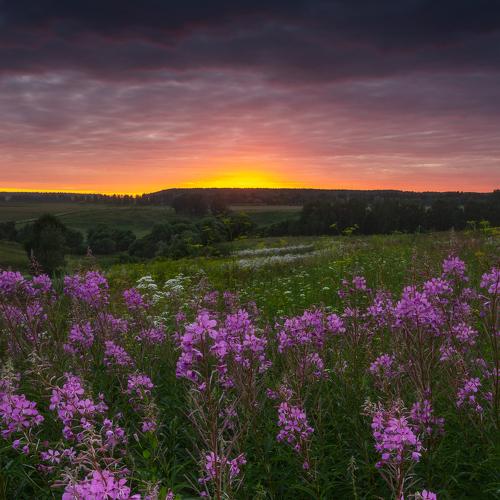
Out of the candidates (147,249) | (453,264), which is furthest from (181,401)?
(147,249)

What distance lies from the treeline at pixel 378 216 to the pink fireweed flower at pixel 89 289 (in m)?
82.5

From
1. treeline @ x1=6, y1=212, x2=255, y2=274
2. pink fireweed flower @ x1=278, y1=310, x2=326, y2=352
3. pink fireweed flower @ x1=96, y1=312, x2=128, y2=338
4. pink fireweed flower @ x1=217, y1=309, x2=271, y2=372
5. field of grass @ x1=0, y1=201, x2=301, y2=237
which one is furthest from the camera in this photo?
field of grass @ x1=0, y1=201, x2=301, y2=237

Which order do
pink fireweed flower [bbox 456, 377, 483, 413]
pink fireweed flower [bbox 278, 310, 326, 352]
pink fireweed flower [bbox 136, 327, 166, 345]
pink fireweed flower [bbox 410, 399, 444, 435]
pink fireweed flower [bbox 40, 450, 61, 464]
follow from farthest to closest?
pink fireweed flower [bbox 136, 327, 166, 345] → pink fireweed flower [bbox 278, 310, 326, 352] → pink fireweed flower [bbox 456, 377, 483, 413] → pink fireweed flower [bbox 410, 399, 444, 435] → pink fireweed flower [bbox 40, 450, 61, 464]

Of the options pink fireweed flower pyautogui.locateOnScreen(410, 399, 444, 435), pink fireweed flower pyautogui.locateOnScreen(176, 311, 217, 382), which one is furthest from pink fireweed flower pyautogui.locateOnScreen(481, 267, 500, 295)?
pink fireweed flower pyautogui.locateOnScreen(176, 311, 217, 382)

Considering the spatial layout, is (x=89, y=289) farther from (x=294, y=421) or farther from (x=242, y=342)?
(x=294, y=421)

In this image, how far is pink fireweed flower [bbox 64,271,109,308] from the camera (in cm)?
577

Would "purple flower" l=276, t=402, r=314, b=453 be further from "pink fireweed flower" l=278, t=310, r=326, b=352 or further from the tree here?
the tree

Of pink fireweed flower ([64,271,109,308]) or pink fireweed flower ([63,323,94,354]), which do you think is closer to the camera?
pink fireweed flower ([63,323,94,354])

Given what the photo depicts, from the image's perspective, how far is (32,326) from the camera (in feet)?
16.8

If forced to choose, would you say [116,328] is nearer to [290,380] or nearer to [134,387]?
[134,387]

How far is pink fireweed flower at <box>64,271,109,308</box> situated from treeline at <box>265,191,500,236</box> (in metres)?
82.5

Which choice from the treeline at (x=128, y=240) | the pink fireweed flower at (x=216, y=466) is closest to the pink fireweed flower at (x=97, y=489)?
the pink fireweed flower at (x=216, y=466)

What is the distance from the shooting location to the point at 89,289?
576cm

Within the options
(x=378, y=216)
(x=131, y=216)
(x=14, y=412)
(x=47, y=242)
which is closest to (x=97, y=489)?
(x=14, y=412)
